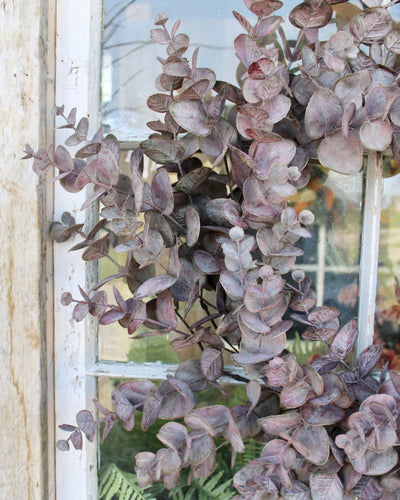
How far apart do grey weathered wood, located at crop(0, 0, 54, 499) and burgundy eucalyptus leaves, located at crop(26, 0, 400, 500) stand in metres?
0.16

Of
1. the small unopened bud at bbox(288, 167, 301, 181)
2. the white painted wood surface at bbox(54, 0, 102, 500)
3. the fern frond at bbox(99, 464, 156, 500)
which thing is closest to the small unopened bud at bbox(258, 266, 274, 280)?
the small unopened bud at bbox(288, 167, 301, 181)

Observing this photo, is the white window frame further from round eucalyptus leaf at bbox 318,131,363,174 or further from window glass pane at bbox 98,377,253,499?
round eucalyptus leaf at bbox 318,131,363,174

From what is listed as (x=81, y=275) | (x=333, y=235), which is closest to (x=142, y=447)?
(x=81, y=275)

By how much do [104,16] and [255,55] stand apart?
0.49 meters

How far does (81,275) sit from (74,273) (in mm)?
17

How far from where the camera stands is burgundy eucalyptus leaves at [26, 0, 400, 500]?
2.05 feet

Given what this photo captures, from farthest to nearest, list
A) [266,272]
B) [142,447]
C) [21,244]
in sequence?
1. [142,447]
2. [21,244]
3. [266,272]

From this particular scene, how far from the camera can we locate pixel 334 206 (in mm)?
945

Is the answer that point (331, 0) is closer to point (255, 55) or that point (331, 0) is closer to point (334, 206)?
point (255, 55)

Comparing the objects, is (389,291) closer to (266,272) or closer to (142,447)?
(266,272)

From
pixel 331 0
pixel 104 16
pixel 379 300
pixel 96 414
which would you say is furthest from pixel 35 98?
pixel 379 300

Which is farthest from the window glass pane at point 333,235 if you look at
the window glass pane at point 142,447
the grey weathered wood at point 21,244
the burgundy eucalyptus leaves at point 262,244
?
the grey weathered wood at point 21,244

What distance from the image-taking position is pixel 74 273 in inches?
37.7

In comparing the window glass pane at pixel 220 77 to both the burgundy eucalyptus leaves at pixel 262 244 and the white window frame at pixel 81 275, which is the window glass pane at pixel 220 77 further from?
the burgundy eucalyptus leaves at pixel 262 244
